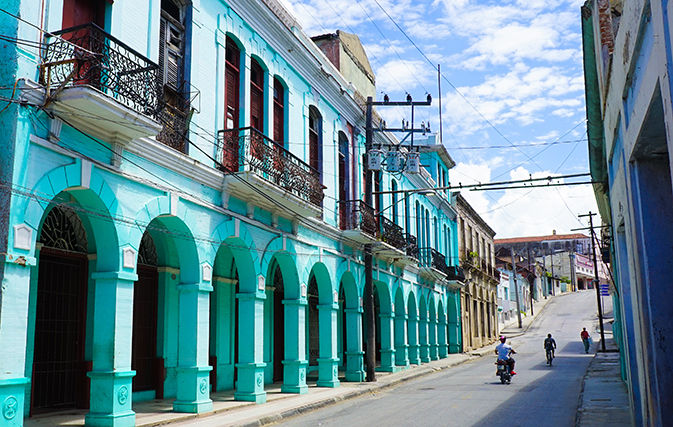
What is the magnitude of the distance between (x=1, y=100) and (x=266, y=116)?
7.41 meters

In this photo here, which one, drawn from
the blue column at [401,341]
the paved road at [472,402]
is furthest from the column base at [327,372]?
the blue column at [401,341]

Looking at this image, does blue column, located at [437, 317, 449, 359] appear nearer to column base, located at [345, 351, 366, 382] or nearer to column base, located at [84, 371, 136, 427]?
column base, located at [345, 351, 366, 382]

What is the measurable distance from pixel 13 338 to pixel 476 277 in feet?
123

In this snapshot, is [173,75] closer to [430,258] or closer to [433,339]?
[430,258]

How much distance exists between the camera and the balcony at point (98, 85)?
27.3 feet

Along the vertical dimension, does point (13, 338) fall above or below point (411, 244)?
below

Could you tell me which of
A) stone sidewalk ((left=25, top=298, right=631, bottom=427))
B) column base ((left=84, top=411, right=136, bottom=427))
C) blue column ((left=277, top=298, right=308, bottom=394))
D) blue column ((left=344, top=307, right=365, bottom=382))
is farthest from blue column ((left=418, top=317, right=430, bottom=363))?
column base ((left=84, top=411, right=136, bottom=427))

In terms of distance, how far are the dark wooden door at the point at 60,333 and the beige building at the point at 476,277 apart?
90.5ft

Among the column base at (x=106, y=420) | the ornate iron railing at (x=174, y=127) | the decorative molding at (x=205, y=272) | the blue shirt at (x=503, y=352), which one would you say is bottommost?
the column base at (x=106, y=420)

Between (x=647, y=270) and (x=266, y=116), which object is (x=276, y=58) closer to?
(x=266, y=116)

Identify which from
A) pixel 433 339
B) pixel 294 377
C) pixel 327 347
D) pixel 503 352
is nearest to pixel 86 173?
pixel 294 377

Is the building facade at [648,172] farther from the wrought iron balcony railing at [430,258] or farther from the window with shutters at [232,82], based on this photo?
the wrought iron balcony railing at [430,258]

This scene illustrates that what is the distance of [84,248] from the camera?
12.2 meters

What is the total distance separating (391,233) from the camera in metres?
22.3
